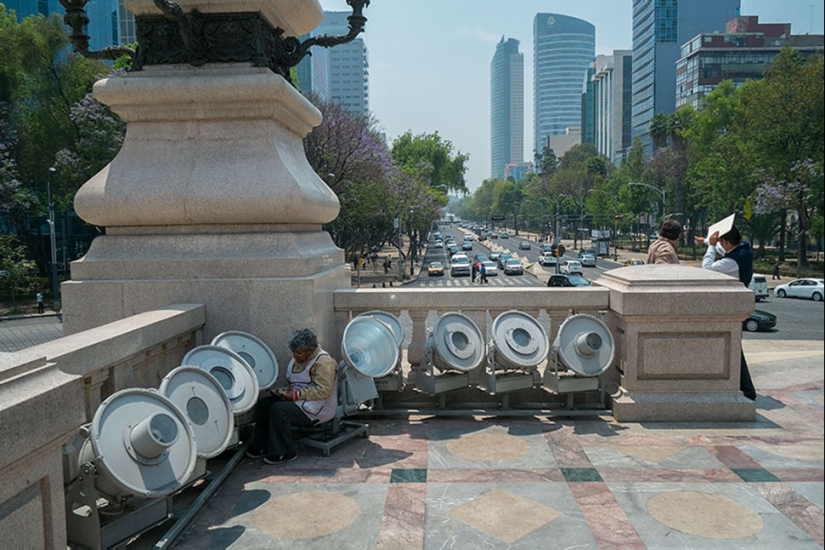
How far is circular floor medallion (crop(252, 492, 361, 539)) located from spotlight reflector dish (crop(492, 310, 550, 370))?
2.38m

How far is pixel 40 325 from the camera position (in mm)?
27062

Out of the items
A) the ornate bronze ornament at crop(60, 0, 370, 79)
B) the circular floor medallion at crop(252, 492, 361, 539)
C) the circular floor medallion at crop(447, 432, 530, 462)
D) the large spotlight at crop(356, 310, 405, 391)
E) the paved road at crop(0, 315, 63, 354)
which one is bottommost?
the paved road at crop(0, 315, 63, 354)

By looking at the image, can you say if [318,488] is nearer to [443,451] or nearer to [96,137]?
[443,451]

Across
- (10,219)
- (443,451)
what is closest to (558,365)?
(443,451)

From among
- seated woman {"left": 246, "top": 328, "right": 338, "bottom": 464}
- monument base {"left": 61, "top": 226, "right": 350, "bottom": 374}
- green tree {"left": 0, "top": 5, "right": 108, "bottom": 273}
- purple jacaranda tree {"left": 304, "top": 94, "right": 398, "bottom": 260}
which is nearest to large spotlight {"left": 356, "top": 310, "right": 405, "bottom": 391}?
monument base {"left": 61, "top": 226, "right": 350, "bottom": 374}

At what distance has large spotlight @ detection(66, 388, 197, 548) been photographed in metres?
3.39

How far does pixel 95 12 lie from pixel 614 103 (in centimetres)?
13158

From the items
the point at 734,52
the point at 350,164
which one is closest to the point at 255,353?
the point at 734,52

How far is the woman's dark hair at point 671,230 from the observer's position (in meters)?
7.12

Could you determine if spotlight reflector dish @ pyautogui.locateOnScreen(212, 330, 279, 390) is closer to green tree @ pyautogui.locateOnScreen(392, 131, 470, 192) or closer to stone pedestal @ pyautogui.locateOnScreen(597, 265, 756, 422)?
stone pedestal @ pyautogui.locateOnScreen(597, 265, 756, 422)

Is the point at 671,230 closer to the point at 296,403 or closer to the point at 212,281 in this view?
the point at 296,403

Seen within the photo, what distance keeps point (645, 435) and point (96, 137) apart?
3610 centimetres

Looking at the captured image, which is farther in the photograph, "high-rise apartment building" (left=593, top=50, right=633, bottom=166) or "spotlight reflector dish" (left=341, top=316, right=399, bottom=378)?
"high-rise apartment building" (left=593, top=50, right=633, bottom=166)

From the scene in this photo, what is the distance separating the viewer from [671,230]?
23.8 feet
